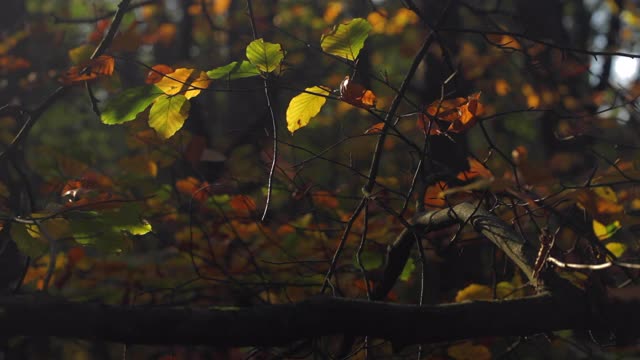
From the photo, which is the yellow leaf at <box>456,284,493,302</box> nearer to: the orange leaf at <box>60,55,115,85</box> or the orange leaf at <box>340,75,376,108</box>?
the orange leaf at <box>340,75,376,108</box>

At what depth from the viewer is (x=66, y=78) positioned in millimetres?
2344

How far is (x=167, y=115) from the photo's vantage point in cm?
206

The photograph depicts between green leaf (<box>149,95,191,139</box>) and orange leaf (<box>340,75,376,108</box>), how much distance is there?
47 centimetres

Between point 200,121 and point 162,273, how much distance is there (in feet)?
6.10

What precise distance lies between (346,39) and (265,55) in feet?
0.76

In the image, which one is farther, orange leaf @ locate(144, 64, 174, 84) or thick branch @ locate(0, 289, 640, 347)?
orange leaf @ locate(144, 64, 174, 84)

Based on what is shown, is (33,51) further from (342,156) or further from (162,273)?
(162,273)

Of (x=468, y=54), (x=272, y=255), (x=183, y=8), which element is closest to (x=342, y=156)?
(x=468, y=54)

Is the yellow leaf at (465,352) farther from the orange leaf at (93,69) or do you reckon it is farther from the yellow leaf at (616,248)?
the orange leaf at (93,69)

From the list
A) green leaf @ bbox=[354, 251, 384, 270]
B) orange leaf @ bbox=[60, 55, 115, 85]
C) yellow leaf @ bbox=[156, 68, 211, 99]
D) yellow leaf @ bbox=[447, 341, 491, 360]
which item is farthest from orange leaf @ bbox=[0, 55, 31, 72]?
yellow leaf @ bbox=[447, 341, 491, 360]

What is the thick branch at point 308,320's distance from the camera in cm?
139

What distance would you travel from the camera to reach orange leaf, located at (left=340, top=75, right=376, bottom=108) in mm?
1936

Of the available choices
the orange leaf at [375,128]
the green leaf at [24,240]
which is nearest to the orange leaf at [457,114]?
the orange leaf at [375,128]

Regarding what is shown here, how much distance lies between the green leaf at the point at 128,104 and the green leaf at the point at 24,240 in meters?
0.38
